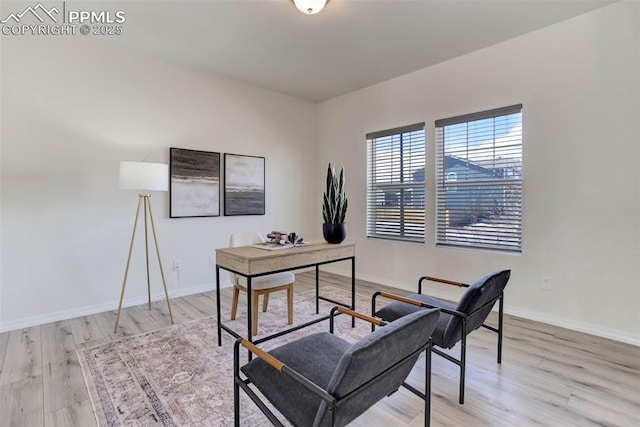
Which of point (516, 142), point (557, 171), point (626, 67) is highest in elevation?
point (626, 67)

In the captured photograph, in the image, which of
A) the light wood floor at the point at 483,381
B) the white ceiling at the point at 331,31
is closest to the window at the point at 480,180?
the white ceiling at the point at 331,31

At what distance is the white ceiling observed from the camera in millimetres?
2756

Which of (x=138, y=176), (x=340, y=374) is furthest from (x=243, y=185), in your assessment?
(x=340, y=374)

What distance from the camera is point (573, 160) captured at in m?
2.94

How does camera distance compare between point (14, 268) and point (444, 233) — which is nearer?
point (14, 268)

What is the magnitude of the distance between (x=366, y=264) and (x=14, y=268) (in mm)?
4078

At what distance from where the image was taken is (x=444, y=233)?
3926mm

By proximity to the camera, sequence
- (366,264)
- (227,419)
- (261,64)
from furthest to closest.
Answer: (366,264), (261,64), (227,419)

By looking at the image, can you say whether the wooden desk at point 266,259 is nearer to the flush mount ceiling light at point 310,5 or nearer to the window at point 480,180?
the window at point 480,180

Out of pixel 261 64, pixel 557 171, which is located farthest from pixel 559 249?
pixel 261 64

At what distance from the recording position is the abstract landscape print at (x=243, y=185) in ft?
14.3

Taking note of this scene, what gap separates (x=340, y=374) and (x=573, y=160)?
Answer: 318 cm

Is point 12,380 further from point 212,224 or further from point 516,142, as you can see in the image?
point 516,142

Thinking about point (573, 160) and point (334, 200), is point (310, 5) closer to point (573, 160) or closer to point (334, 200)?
point (334, 200)
